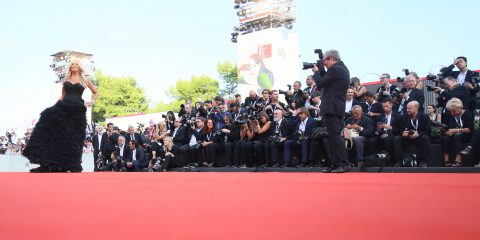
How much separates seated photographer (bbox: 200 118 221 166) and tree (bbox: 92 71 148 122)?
46452 millimetres

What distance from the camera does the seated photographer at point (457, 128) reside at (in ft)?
23.6

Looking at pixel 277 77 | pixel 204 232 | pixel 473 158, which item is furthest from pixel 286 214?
pixel 277 77

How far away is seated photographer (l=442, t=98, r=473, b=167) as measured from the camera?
7.19 meters

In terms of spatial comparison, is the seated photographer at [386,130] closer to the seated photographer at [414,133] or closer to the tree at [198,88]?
the seated photographer at [414,133]

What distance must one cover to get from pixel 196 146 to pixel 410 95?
460cm

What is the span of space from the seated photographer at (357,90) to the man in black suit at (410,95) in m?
0.73

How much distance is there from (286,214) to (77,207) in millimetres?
1057

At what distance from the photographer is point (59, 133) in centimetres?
746

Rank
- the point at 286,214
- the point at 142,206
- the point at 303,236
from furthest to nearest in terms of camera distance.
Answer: the point at 142,206
the point at 286,214
the point at 303,236

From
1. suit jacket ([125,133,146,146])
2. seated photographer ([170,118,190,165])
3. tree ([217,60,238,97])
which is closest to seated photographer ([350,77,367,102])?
seated photographer ([170,118,190,165])

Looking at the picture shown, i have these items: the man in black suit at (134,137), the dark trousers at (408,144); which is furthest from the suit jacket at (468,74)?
the man in black suit at (134,137)

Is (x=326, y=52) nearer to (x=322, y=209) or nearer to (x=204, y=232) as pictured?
(x=322, y=209)

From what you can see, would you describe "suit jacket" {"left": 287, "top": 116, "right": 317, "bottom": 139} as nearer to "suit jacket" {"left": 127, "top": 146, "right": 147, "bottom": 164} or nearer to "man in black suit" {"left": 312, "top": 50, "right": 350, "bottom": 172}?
"man in black suit" {"left": 312, "top": 50, "right": 350, "bottom": 172}

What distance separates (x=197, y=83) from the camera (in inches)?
1983
